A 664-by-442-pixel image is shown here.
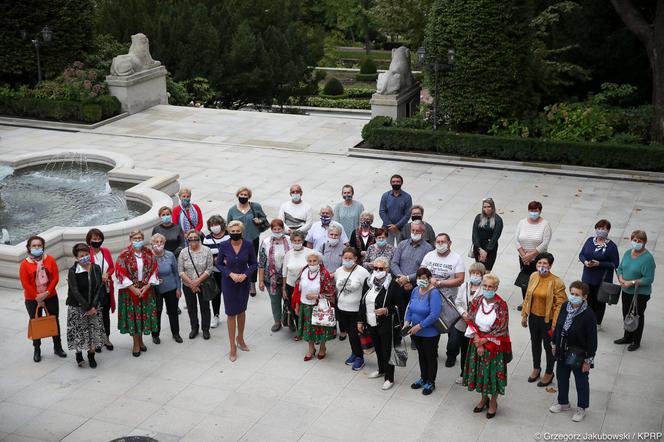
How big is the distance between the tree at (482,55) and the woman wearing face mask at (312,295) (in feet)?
40.1

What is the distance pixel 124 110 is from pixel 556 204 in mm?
13861

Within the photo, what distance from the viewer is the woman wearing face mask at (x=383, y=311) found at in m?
9.88

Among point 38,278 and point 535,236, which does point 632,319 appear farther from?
point 38,278

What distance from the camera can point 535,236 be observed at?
11.8m

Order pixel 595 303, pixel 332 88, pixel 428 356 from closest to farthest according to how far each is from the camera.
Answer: pixel 428 356
pixel 595 303
pixel 332 88

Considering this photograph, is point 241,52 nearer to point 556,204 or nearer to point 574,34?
point 574,34

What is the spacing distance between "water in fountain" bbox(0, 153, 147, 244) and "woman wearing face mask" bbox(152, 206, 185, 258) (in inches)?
170

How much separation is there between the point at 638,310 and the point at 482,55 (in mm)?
11731

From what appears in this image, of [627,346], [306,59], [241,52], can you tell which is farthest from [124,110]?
[627,346]

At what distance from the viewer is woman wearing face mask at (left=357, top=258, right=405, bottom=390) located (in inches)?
389

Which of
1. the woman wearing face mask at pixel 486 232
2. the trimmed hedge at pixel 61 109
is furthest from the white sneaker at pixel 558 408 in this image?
the trimmed hedge at pixel 61 109

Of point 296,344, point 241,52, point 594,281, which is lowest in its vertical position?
point 296,344

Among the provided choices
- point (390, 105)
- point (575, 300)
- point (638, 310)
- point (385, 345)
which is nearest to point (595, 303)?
point (638, 310)

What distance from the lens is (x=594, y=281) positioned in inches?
447
